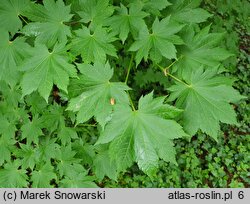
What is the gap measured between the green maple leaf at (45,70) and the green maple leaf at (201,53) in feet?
2.97

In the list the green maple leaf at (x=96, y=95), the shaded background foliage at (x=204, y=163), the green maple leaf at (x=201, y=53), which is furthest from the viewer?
the shaded background foliage at (x=204, y=163)

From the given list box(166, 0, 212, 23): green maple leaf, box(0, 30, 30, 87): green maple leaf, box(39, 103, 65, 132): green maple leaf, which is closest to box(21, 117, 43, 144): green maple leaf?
box(39, 103, 65, 132): green maple leaf

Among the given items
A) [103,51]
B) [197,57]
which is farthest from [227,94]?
[103,51]

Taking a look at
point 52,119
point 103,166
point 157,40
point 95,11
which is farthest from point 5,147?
point 157,40

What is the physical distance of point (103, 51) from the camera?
2338 millimetres

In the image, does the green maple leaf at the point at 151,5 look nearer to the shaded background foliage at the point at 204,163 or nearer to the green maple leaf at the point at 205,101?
the green maple leaf at the point at 205,101

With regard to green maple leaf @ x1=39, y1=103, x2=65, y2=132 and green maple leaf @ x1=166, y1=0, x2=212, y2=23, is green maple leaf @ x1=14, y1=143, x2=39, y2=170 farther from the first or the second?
green maple leaf @ x1=166, y1=0, x2=212, y2=23

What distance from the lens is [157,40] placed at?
7.94 ft

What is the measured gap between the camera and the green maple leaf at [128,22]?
2.45 m

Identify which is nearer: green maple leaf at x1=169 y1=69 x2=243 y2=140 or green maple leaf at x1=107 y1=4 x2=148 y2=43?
green maple leaf at x1=169 y1=69 x2=243 y2=140

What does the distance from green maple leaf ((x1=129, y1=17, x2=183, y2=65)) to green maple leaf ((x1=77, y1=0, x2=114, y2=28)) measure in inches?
11.5

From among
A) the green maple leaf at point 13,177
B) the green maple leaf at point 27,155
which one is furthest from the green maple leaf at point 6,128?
the green maple leaf at point 13,177

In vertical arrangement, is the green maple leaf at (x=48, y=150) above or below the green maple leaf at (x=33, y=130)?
below

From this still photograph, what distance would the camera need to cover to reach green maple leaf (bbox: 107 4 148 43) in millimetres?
2449
